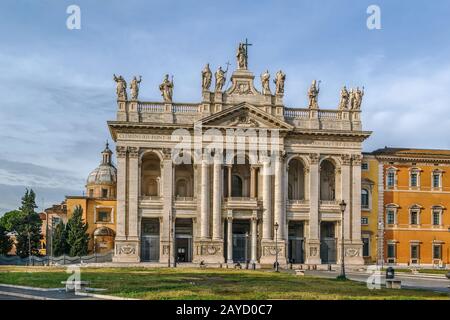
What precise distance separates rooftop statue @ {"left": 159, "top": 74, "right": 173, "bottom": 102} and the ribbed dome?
32667 millimetres

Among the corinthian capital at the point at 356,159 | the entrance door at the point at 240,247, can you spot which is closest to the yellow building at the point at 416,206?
the corinthian capital at the point at 356,159

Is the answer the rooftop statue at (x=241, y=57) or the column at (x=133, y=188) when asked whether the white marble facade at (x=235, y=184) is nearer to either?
the column at (x=133, y=188)

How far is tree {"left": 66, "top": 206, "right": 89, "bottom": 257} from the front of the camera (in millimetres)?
83688

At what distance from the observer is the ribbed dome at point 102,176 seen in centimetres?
10462

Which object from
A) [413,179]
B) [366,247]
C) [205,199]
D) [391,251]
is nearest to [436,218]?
[413,179]

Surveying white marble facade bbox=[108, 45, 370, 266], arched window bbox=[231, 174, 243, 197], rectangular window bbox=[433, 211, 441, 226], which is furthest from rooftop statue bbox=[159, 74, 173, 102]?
rectangular window bbox=[433, 211, 441, 226]

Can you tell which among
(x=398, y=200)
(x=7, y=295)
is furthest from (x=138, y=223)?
(x=7, y=295)

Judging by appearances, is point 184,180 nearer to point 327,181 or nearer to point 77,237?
point 327,181

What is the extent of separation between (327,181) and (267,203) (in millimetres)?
8750

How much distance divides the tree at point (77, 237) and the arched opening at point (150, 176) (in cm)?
1200

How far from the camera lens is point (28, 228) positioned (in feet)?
300

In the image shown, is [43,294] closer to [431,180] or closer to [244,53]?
[244,53]

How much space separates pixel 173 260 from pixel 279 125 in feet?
56.1

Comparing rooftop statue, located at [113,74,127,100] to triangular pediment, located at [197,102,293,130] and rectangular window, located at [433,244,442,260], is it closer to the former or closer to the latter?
triangular pediment, located at [197,102,293,130]
